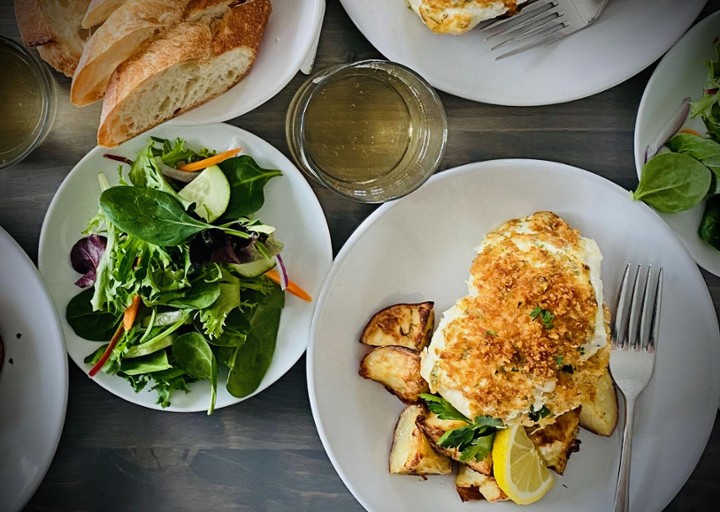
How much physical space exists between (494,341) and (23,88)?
1.25 m

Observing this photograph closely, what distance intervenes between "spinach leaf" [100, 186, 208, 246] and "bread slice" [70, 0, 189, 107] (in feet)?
0.74

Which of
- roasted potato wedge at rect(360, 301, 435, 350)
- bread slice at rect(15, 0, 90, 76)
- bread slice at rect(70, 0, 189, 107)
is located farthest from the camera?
roasted potato wedge at rect(360, 301, 435, 350)

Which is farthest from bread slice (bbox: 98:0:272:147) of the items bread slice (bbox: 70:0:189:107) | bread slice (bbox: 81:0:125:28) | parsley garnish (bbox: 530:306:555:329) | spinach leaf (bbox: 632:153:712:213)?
spinach leaf (bbox: 632:153:712:213)

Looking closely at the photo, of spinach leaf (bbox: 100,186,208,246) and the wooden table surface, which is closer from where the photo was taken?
spinach leaf (bbox: 100,186,208,246)

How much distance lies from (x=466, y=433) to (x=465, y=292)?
1.11ft

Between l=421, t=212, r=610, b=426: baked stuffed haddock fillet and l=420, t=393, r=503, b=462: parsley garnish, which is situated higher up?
l=421, t=212, r=610, b=426: baked stuffed haddock fillet

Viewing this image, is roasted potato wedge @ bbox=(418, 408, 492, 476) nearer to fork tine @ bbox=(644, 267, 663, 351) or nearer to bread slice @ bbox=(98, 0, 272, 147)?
fork tine @ bbox=(644, 267, 663, 351)

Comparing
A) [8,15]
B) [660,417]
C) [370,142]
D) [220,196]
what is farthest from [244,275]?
[660,417]

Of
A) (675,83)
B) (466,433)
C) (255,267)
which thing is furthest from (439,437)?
(675,83)

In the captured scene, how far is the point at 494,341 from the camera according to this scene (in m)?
1.49

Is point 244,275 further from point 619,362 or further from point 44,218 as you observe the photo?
point 619,362

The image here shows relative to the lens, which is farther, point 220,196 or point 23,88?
point 23,88

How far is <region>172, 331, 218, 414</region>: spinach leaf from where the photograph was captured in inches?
62.7

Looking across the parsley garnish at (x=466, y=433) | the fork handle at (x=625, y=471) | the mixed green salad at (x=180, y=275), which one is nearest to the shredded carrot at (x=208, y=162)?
the mixed green salad at (x=180, y=275)
